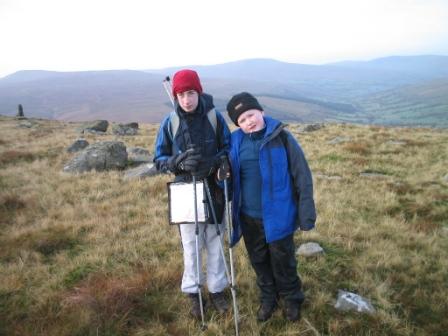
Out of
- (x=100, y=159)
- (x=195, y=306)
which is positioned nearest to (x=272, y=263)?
(x=195, y=306)

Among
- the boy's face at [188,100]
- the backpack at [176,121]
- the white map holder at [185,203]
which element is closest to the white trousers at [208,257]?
the white map holder at [185,203]

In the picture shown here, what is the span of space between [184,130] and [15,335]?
3.04 metres

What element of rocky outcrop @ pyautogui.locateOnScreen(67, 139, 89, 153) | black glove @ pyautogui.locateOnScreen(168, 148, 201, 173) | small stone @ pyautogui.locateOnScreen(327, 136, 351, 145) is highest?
black glove @ pyautogui.locateOnScreen(168, 148, 201, 173)

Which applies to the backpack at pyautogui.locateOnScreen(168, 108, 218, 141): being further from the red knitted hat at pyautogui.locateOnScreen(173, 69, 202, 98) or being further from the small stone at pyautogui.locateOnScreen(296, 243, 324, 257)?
the small stone at pyautogui.locateOnScreen(296, 243, 324, 257)

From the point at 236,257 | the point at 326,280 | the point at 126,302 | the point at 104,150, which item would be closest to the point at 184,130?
the point at 126,302

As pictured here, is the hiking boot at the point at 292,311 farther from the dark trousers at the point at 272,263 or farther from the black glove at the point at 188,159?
the black glove at the point at 188,159

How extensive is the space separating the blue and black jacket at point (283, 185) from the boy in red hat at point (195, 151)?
589 mm

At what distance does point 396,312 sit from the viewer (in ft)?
14.8

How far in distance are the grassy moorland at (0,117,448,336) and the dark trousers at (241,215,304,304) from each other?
30 cm

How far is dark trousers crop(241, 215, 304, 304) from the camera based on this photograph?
4.18 m

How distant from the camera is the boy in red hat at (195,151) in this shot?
12.8ft

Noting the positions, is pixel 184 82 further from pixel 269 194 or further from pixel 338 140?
pixel 338 140

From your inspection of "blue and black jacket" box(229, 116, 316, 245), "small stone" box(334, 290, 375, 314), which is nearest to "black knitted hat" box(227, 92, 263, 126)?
"blue and black jacket" box(229, 116, 316, 245)

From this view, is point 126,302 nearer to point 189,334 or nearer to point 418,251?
point 189,334
